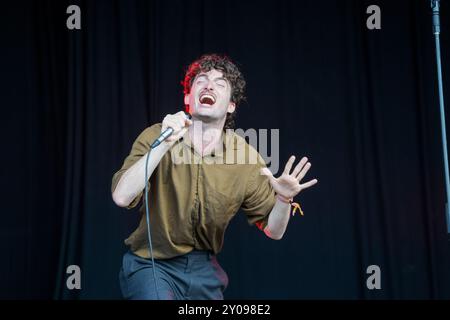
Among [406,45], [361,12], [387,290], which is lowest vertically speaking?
[387,290]

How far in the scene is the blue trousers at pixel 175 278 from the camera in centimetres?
232

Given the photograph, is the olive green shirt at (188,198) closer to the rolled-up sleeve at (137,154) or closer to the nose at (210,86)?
the rolled-up sleeve at (137,154)

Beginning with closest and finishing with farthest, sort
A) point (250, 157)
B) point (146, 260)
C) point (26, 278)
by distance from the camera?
point (146, 260), point (250, 157), point (26, 278)

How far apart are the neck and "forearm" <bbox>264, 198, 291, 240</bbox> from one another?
0.40 meters

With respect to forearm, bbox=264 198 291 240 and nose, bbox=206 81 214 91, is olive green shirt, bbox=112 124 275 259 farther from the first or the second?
nose, bbox=206 81 214 91

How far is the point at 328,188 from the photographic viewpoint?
12.9 ft

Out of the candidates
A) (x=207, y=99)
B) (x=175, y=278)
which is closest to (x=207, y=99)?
(x=207, y=99)

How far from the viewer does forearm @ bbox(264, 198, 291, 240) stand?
2.51m

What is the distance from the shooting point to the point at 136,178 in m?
2.24

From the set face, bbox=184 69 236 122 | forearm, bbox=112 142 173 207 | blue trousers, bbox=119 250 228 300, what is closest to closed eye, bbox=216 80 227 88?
face, bbox=184 69 236 122

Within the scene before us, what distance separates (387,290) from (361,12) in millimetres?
1926

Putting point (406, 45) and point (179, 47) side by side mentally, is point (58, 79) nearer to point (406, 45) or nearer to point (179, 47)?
point (179, 47)

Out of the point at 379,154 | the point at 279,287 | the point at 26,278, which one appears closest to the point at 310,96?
the point at 379,154

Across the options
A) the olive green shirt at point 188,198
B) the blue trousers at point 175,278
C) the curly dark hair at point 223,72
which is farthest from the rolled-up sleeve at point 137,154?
the curly dark hair at point 223,72
